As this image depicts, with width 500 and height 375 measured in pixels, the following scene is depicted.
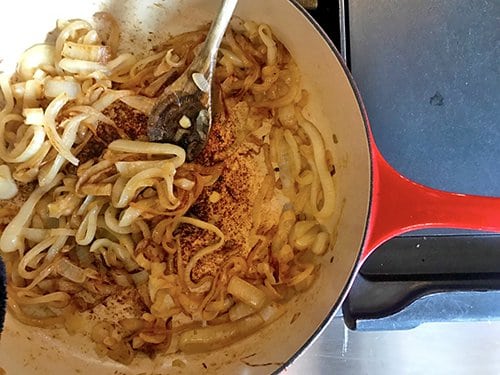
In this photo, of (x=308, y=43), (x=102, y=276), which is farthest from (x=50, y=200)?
(x=308, y=43)

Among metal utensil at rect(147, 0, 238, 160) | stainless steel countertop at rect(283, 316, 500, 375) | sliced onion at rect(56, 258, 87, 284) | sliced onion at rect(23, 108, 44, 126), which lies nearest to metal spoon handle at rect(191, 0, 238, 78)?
metal utensil at rect(147, 0, 238, 160)

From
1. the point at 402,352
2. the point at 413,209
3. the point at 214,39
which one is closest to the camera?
the point at 413,209

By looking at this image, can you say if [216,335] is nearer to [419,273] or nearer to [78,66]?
[419,273]

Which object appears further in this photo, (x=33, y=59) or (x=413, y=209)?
(x=33, y=59)

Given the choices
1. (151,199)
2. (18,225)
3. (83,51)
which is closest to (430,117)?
(151,199)

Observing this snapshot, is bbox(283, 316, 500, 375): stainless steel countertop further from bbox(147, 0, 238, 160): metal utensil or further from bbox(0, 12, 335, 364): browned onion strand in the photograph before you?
bbox(147, 0, 238, 160): metal utensil

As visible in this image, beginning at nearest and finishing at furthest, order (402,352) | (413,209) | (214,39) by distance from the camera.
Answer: (413,209), (214,39), (402,352)

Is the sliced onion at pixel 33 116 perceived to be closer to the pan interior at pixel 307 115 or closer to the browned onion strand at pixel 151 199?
the browned onion strand at pixel 151 199
